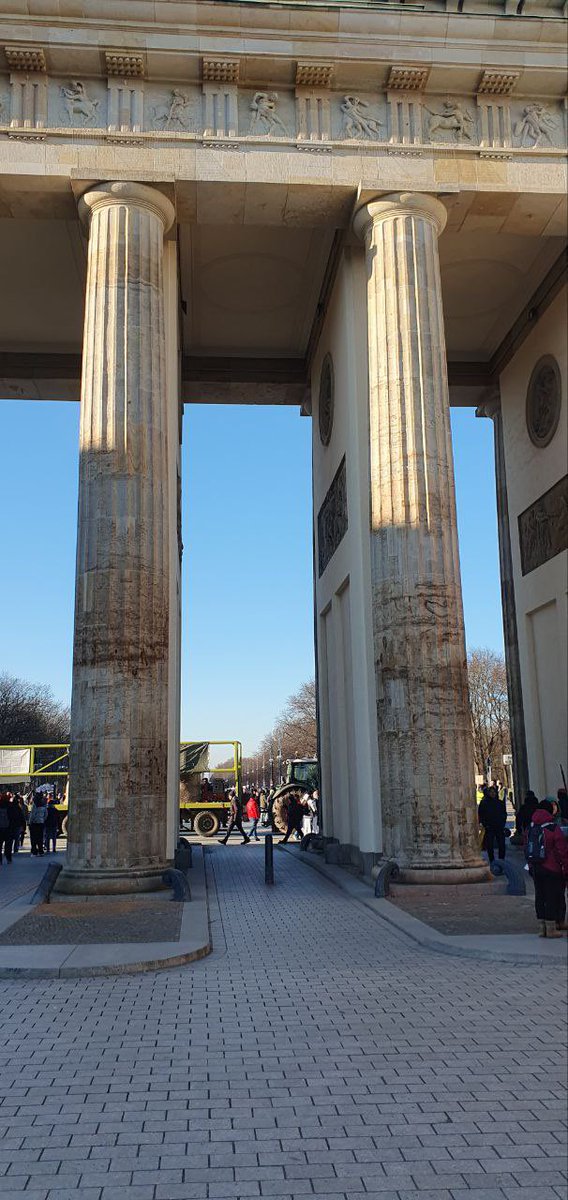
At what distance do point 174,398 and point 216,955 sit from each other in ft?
39.1

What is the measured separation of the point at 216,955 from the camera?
30.9 feet

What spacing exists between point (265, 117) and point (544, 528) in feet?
35.4

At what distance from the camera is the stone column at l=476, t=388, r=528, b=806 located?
75.5 ft

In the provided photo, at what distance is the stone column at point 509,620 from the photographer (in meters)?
23.0

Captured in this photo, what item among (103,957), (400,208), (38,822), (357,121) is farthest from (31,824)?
(357,121)

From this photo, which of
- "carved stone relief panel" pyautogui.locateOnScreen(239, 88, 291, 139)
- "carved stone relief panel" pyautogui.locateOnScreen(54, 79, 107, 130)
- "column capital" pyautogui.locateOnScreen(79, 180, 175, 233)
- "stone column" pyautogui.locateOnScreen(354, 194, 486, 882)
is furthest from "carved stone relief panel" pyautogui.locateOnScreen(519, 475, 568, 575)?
"carved stone relief panel" pyautogui.locateOnScreen(54, 79, 107, 130)

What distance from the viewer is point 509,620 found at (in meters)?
23.9

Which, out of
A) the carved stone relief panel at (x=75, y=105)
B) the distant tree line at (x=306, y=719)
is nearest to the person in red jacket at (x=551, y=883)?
the carved stone relief panel at (x=75, y=105)

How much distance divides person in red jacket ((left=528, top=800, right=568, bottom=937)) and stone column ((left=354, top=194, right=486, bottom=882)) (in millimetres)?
3943

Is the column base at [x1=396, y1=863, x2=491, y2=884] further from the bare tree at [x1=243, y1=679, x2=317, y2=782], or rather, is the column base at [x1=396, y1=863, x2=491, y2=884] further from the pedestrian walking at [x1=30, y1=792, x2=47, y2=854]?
the bare tree at [x1=243, y1=679, x2=317, y2=782]

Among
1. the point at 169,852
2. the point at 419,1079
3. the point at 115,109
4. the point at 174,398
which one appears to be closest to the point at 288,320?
the point at 174,398

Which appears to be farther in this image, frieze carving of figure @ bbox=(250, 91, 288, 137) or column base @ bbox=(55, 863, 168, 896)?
frieze carving of figure @ bbox=(250, 91, 288, 137)

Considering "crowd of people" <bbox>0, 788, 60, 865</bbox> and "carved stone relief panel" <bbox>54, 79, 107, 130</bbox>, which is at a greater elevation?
"carved stone relief panel" <bbox>54, 79, 107, 130</bbox>

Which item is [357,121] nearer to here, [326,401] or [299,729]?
[326,401]
